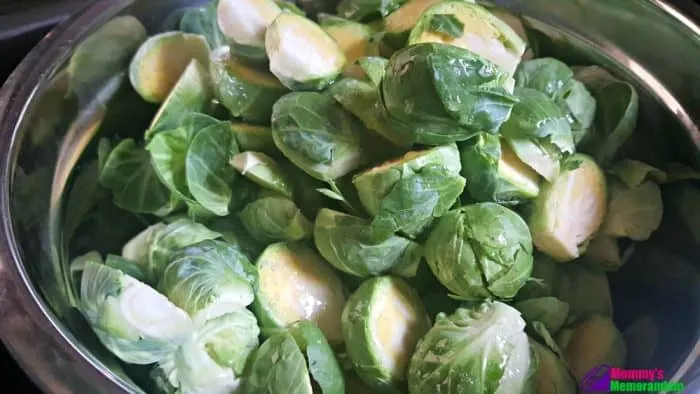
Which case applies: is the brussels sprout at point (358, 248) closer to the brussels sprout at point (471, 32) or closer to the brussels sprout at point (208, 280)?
the brussels sprout at point (208, 280)

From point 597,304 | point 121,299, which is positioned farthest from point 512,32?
point 121,299

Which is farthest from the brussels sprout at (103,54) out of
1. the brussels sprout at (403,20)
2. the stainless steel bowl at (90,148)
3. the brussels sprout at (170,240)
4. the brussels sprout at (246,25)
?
the brussels sprout at (403,20)

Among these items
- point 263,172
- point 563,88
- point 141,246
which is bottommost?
point 141,246

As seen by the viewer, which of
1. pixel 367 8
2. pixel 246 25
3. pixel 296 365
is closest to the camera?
pixel 296 365

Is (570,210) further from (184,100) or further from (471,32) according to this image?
(184,100)

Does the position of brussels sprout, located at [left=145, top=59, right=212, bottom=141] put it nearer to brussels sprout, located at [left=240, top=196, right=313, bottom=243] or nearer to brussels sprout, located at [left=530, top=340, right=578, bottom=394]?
brussels sprout, located at [left=240, top=196, right=313, bottom=243]

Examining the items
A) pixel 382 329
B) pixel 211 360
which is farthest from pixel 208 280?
pixel 382 329

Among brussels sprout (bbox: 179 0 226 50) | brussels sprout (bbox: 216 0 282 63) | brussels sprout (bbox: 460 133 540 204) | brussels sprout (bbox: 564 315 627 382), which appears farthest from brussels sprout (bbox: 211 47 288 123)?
brussels sprout (bbox: 564 315 627 382)
